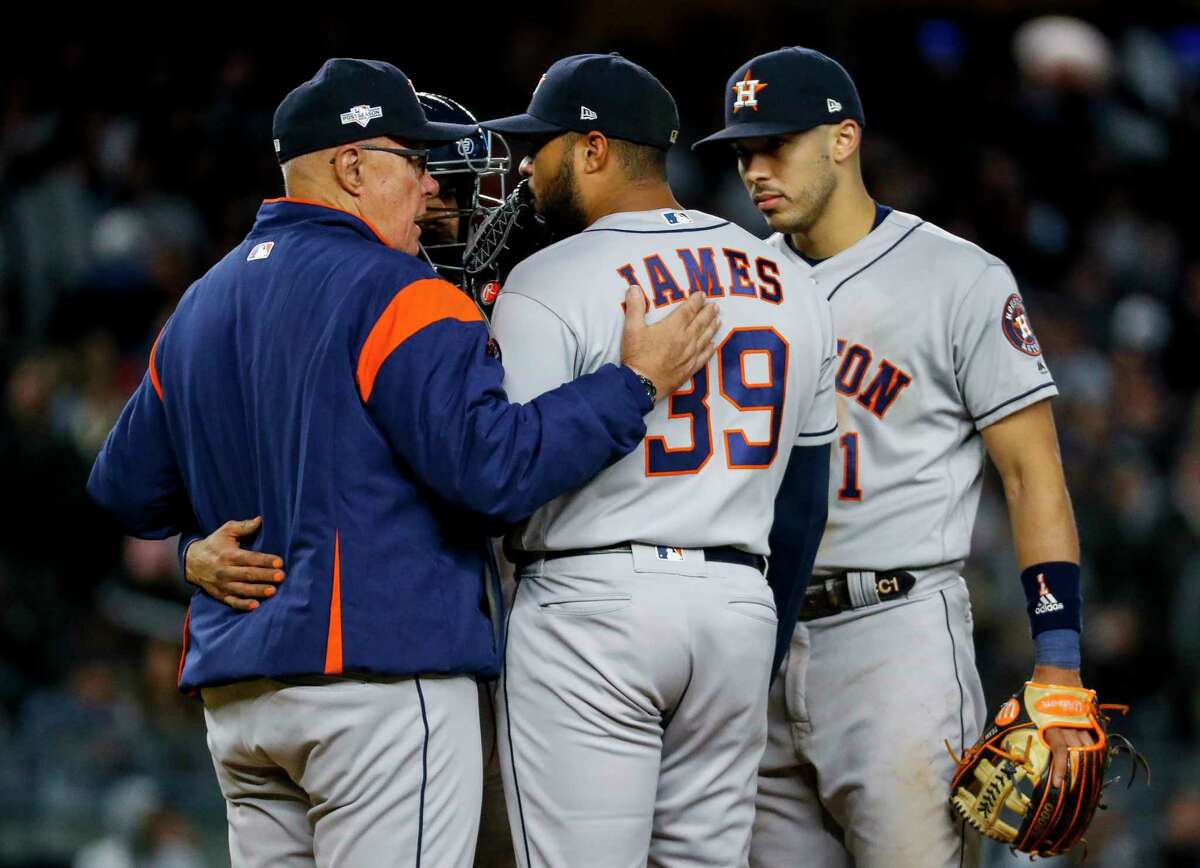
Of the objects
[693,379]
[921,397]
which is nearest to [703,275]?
[693,379]

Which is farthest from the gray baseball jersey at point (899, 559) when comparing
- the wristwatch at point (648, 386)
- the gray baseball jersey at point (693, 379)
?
the wristwatch at point (648, 386)

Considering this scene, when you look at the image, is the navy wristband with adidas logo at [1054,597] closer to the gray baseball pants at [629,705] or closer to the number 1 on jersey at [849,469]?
the number 1 on jersey at [849,469]

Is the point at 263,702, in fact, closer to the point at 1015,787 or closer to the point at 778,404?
the point at 778,404

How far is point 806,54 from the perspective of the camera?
3711mm

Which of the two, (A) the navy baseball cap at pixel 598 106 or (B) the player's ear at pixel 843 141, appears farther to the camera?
(B) the player's ear at pixel 843 141

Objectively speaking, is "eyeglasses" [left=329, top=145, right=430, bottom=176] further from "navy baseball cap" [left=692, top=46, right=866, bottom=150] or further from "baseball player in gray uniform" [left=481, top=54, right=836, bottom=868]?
"navy baseball cap" [left=692, top=46, right=866, bottom=150]

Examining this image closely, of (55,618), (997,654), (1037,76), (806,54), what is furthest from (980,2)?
(806,54)

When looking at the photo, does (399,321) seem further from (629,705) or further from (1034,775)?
(1034,775)

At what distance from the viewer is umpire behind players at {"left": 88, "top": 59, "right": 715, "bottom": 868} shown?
2.83 m

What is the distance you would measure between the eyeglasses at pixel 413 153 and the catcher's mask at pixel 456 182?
1.18 feet

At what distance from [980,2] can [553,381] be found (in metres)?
10.3

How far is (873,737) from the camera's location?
3.46m

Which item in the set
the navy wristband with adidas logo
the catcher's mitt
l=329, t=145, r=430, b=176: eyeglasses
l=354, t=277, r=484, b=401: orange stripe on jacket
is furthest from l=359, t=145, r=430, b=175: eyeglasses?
the catcher's mitt

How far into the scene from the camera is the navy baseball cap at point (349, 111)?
303 cm
